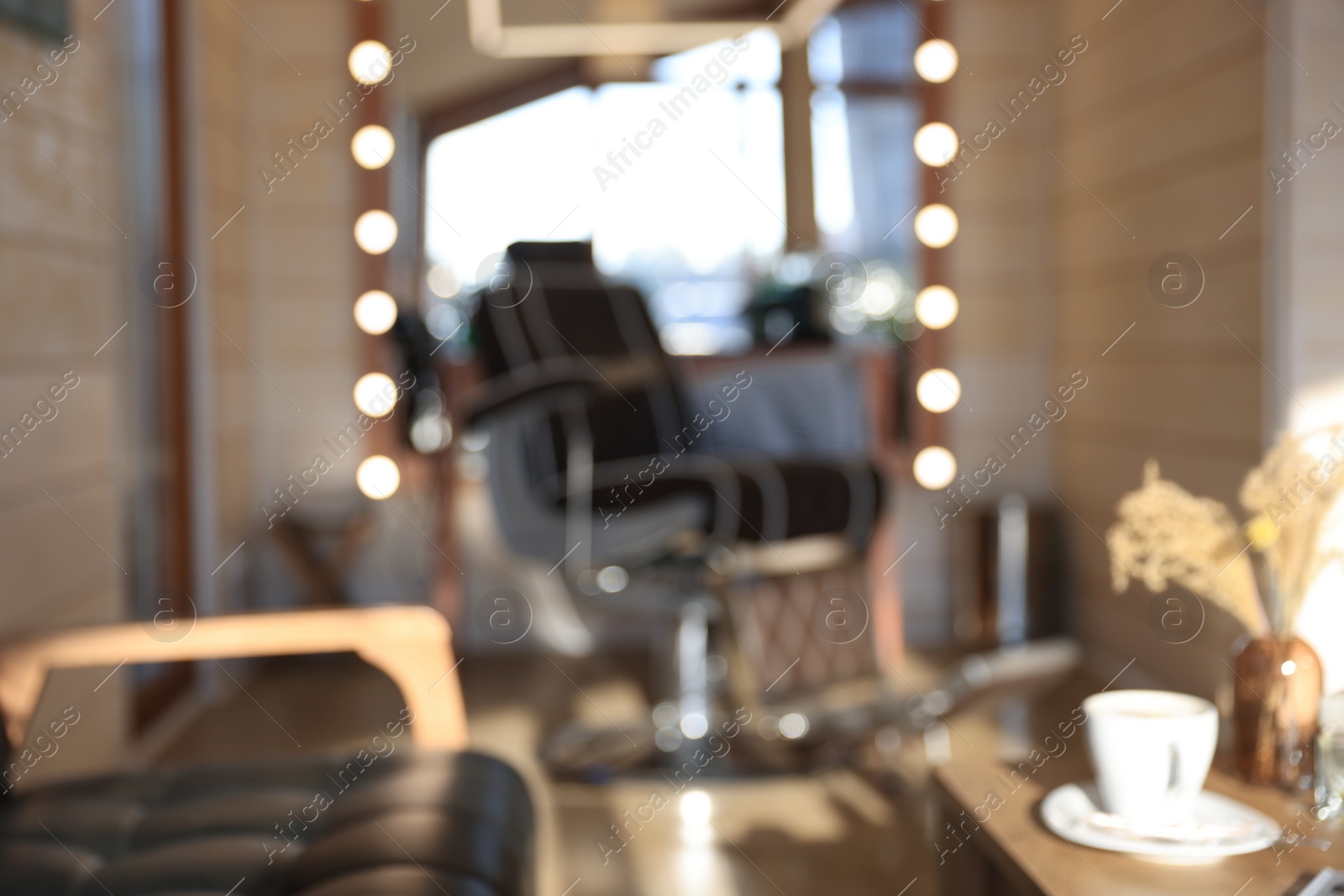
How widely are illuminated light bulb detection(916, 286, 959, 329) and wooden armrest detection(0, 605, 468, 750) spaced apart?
8.63ft

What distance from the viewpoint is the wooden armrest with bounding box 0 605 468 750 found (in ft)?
4.54

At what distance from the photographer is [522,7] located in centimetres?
363

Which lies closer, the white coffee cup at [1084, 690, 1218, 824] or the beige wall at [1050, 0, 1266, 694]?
the white coffee cup at [1084, 690, 1218, 824]

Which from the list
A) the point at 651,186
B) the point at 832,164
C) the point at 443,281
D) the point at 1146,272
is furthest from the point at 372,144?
the point at 1146,272

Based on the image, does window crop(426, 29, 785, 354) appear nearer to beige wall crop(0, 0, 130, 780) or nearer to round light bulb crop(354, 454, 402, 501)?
round light bulb crop(354, 454, 402, 501)

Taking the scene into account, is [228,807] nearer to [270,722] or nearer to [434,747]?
[434,747]

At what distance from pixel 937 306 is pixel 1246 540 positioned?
8.30 ft

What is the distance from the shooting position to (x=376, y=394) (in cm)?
362

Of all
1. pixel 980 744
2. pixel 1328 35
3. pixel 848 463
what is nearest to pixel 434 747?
pixel 848 463

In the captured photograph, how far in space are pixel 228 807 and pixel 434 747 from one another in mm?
274

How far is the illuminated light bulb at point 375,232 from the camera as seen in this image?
12.1ft

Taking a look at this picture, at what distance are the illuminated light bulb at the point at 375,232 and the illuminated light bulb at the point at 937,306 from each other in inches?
67.1

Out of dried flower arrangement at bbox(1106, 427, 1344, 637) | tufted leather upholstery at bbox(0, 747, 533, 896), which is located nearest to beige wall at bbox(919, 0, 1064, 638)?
dried flower arrangement at bbox(1106, 427, 1344, 637)

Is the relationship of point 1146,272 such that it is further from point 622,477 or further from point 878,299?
point 622,477
